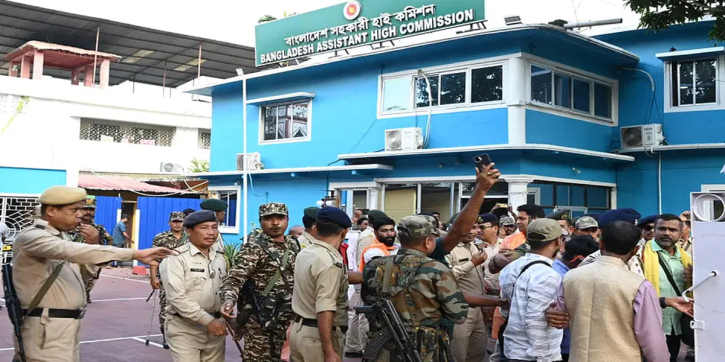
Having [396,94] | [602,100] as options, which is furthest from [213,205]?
[602,100]

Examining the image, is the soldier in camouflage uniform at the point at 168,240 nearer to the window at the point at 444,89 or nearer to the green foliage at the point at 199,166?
the window at the point at 444,89

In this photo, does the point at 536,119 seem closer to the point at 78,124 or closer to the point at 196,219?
the point at 196,219

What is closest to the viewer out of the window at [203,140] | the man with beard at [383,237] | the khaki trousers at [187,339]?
the khaki trousers at [187,339]

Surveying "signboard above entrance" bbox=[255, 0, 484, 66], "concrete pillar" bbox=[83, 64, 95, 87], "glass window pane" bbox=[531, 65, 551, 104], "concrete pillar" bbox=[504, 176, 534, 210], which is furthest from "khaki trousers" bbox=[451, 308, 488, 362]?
"concrete pillar" bbox=[83, 64, 95, 87]

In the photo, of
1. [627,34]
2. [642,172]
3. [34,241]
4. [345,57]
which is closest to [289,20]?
[345,57]

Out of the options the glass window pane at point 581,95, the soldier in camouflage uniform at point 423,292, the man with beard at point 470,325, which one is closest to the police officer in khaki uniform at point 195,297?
the soldier in camouflage uniform at point 423,292

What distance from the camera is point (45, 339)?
422cm

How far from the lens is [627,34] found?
50.1ft

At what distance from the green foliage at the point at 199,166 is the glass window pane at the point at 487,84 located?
58.0 ft

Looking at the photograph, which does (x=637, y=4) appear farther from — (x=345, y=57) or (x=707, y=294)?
(x=345, y=57)

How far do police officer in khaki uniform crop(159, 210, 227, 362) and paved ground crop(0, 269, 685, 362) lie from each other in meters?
3.32

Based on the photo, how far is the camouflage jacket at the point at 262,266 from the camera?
5.12 m

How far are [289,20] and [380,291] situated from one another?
15.1 m

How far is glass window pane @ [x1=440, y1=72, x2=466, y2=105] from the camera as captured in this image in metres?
14.6
